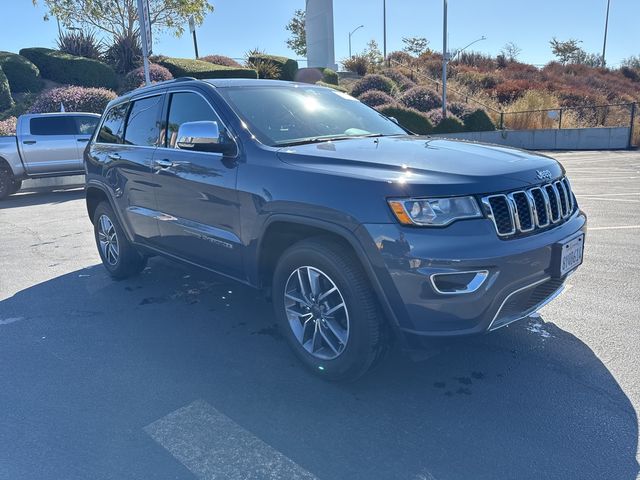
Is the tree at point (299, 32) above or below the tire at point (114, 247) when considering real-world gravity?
above

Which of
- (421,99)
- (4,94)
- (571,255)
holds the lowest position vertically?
(571,255)

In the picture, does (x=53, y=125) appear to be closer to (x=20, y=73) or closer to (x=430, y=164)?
(x=20, y=73)

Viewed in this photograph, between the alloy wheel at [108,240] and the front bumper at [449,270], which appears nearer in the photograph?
the front bumper at [449,270]

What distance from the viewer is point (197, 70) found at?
23.2 meters

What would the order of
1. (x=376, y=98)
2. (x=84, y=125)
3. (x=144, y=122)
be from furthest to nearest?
(x=376, y=98) → (x=84, y=125) → (x=144, y=122)

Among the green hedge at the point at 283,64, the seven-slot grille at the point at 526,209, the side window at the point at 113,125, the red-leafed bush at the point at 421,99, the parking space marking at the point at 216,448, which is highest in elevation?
the green hedge at the point at 283,64

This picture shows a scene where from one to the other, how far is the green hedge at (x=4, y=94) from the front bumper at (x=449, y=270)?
2018 centimetres

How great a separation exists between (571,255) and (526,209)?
52 cm

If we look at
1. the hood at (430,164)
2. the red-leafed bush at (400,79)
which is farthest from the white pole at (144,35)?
the red-leafed bush at (400,79)

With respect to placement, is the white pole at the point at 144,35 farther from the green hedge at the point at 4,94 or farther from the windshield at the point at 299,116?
the windshield at the point at 299,116

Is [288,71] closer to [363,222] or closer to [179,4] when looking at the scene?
[179,4]

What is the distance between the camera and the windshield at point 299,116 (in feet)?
11.9

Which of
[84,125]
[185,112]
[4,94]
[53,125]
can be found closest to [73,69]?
[4,94]

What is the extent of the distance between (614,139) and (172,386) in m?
25.1
